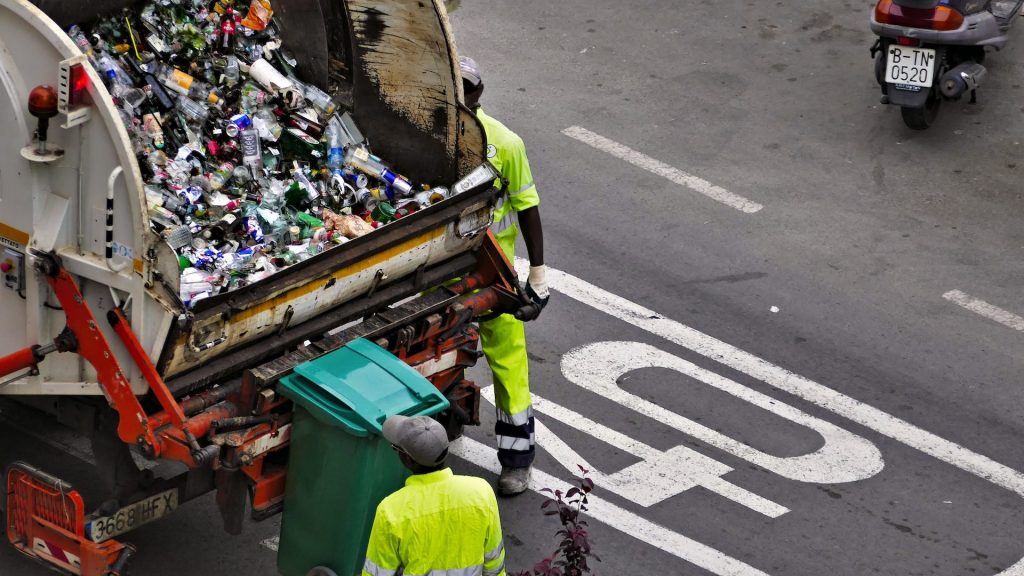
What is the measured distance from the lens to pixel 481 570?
5.02 m

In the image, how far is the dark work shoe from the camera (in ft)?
23.2

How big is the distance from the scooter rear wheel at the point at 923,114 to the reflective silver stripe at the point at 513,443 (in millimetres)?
4500

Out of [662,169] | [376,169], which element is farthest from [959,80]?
[376,169]

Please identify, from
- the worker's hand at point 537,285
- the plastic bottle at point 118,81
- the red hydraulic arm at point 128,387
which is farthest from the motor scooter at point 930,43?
the red hydraulic arm at point 128,387

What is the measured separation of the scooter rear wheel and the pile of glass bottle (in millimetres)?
4584

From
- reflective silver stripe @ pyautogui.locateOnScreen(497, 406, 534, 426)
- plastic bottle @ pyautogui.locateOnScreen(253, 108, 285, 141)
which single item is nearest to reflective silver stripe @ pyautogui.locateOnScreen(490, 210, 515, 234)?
reflective silver stripe @ pyautogui.locateOnScreen(497, 406, 534, 426)

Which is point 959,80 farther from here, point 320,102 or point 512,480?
point 320,102

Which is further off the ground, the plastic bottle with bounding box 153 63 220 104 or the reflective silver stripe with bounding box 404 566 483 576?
the plastic bottle with bounding box 153 63 220 104

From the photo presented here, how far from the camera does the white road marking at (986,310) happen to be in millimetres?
8567

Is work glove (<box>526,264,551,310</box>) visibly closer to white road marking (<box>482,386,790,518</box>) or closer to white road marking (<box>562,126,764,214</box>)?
white road marking (<box>482,386,790,518</box>)

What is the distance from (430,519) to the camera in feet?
15.8

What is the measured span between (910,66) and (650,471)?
13.1 feet

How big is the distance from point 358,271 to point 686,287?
3101mm

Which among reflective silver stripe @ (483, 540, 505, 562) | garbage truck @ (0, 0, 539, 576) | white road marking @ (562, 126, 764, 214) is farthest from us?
white road marking @ (562, 126, 764, 214)
